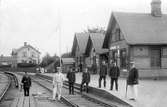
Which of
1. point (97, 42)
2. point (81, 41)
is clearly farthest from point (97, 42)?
point (81, 41)

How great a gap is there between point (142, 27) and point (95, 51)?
12.6 meters

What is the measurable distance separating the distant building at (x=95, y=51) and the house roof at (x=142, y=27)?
753 cm

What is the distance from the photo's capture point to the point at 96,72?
46.4 metres

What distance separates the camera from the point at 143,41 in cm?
3269

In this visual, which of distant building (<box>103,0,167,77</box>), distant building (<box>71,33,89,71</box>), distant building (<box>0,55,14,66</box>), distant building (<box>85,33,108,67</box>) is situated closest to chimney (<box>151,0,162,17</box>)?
distant building (<box>103,0,167,77</box>)

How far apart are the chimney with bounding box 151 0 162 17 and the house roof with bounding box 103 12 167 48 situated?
18.1 inches

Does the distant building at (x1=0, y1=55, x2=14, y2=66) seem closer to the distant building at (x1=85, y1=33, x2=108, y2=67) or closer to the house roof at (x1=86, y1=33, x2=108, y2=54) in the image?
the distant building at (x1=85, y1=33, x2=108, y2=67)

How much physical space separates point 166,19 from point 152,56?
566 centimetres

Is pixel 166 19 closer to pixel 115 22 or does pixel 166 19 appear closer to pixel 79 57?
pixel 115 22

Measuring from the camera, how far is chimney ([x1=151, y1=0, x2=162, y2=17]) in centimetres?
3759

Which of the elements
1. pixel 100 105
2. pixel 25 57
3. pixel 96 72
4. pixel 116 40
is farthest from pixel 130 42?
pixel 25 57

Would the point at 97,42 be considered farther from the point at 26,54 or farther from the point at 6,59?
the point at 6,59

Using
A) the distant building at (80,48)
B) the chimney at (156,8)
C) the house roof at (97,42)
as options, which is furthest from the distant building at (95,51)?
the chimney at (156,8)

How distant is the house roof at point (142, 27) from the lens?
32.9m
